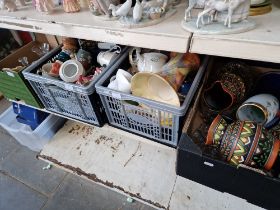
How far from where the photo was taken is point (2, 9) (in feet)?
2.88

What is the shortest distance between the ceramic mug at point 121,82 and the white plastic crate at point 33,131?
2.16 ft

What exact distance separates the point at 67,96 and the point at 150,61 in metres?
0.36

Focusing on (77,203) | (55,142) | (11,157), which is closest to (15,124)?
(11,157)

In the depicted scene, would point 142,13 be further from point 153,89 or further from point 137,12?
A: point 153,89

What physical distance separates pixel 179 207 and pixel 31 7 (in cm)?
102

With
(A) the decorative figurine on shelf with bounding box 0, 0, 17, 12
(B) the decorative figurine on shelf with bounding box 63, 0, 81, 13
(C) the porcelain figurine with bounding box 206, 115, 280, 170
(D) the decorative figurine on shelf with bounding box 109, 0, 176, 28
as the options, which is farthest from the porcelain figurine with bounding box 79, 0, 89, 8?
(C) the porcelain figurine with bounding box 206, 115, 280, 170

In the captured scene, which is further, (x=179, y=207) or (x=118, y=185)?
(x=118, y=185)

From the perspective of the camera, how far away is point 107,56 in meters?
0.89

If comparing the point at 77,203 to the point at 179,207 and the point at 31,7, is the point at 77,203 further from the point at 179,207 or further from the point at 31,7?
the point at 31,7

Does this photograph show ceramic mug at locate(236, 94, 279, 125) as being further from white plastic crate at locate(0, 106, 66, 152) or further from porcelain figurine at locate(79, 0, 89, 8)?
white plastic crate at locate(0, 106, 66, 152)

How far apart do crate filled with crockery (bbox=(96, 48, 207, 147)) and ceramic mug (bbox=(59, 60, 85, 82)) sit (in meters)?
0.13

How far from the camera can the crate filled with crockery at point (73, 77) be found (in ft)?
2.60

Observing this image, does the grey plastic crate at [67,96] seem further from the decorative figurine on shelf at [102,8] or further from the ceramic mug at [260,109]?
the ceramic mug at [260,109]

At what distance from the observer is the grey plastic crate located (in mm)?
766
